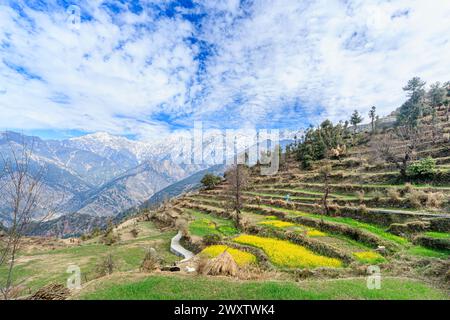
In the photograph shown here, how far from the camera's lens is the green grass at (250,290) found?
406 inches

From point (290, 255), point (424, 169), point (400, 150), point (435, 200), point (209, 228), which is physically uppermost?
point (400, 150)

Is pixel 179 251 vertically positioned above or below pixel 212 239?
below

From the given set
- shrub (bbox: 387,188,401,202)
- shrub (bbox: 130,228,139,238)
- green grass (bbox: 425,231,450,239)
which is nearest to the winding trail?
shrub (bbox: 130,228,139,238)

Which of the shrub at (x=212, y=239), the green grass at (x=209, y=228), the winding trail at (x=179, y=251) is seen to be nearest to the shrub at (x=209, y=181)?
the green grass at (x=209, y=228)

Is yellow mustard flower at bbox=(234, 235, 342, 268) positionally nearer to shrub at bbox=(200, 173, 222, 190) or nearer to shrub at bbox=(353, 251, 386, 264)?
shrub at bbox=(353, 251, 386, 264)

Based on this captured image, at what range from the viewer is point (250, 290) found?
427 inches

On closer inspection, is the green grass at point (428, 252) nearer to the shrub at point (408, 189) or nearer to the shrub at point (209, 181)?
the shrub at point (408, 189)

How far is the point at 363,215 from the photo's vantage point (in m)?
28.4

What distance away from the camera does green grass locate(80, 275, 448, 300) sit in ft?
33.8

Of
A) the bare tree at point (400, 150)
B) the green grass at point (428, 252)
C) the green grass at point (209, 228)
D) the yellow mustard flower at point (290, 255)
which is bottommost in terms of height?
the green grass at point (209, 228)

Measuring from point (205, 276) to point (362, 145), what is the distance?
6529cm

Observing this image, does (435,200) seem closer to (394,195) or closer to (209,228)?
(394,195)

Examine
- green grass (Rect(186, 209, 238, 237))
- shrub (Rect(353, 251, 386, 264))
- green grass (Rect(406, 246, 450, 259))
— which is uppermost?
green grass (Rect(406, 246, 450, 259))

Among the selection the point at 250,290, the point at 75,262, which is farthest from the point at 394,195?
the point at 75,262
